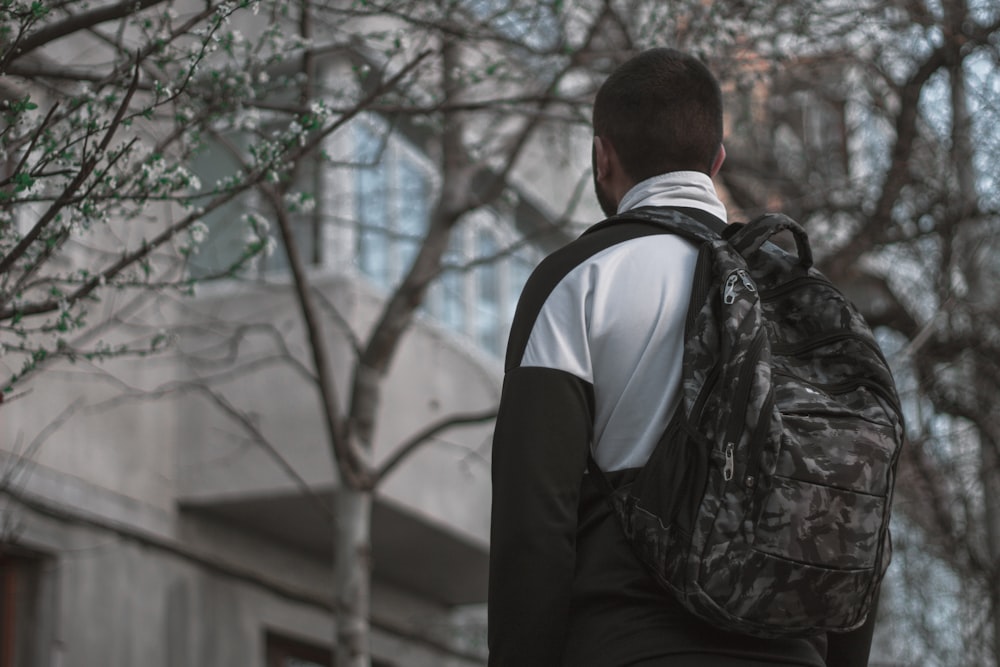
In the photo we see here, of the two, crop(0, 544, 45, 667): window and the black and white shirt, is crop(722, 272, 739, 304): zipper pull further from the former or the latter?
crop(0, 544, 45, 667): window

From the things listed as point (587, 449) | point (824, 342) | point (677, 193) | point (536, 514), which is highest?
point (677, 193)

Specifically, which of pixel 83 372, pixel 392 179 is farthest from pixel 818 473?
pixel 392 179

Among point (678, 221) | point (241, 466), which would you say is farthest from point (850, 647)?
point (241, 466)

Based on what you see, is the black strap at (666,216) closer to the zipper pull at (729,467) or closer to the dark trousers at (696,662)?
the zipper pull at (729,467)

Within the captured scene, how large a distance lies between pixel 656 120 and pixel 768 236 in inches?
14.9

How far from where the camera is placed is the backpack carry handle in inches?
112

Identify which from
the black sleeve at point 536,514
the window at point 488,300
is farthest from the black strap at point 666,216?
the window at point 488,300

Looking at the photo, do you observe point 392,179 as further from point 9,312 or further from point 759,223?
point 759,223

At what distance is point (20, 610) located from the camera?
33.5 ft

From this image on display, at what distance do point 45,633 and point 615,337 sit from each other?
27.0 ft

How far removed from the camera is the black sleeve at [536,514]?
2.63 meters

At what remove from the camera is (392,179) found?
12.9 meters

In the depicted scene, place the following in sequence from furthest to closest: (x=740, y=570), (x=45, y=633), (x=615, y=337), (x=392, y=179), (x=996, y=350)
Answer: (x=392, y=179)
(x=996, y=350)
(x=45, y=633)
(x=615, y=337)
(x=740, y=570)

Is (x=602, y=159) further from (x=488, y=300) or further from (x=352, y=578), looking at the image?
(x=488, y=300)
